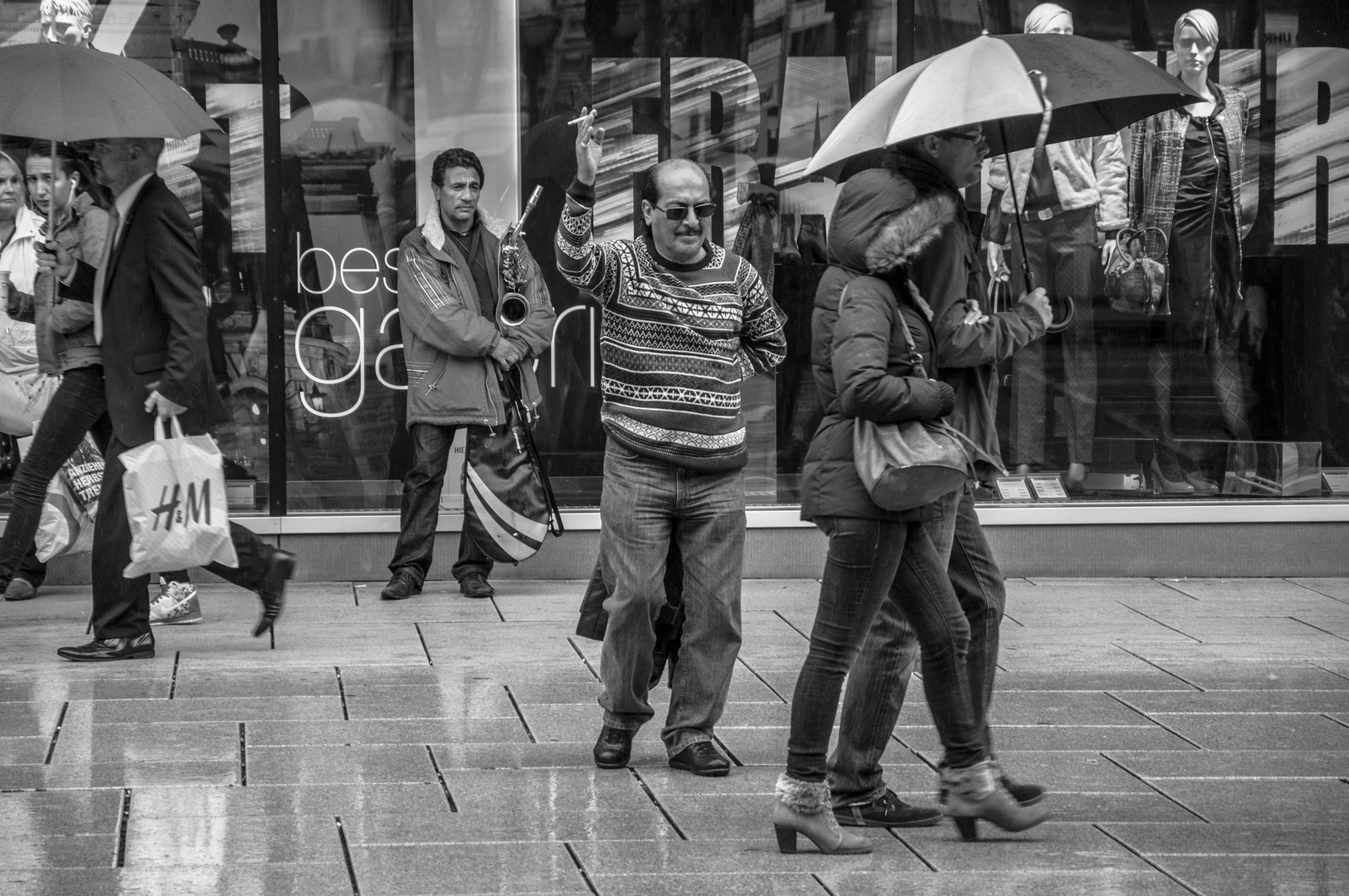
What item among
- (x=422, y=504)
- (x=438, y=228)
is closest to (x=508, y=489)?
(x=422, y=504)

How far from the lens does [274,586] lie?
6797mm

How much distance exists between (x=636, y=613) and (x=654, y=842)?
3.05 ft

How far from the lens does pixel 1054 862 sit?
443 centimetres

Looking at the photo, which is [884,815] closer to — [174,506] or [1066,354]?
[174,506]

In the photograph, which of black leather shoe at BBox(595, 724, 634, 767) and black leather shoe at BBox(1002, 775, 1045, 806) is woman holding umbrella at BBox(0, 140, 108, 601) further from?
black leather shoe at BBox(1002, 775, 1045, 806)

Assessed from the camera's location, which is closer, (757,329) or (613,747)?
(613,747)

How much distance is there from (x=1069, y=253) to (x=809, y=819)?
5667 millimetres

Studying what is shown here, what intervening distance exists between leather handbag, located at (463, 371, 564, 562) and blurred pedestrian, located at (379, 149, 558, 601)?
0.07m

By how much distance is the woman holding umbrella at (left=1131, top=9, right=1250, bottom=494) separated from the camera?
9359mm

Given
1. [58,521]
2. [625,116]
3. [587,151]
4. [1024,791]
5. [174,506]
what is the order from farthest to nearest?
[625,116] → [58,521] → [174,506] → [587,151] → [1024,791]

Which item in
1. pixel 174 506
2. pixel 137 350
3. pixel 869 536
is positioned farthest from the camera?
pixel 137 350

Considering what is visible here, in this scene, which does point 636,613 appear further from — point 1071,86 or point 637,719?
point 1071,86

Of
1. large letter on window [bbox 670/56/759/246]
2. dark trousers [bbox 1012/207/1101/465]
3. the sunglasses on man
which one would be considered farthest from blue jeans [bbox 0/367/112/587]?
dark trousers [bbox 1012/207/1101/465]

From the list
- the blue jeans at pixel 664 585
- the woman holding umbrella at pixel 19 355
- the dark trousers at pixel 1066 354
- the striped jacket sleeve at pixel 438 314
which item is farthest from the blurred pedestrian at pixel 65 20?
the dark trousers at pixel 1066 354
